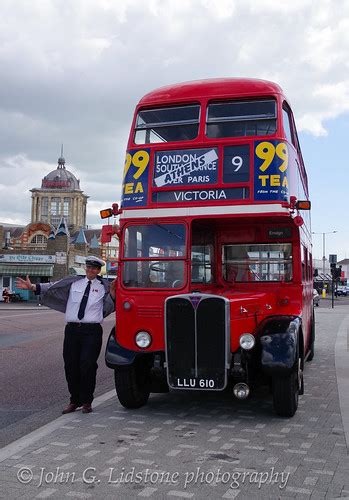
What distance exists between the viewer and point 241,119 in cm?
746

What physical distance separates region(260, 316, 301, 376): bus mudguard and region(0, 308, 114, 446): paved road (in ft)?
9.00

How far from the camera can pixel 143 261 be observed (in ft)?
23.6

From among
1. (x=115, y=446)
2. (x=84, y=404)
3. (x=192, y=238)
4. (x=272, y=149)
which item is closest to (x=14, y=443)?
(x=115, y=446)

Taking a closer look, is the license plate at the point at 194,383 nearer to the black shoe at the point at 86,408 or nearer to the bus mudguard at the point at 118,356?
the bus mudguard at the point at 118,356

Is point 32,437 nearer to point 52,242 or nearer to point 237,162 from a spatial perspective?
point 237,162

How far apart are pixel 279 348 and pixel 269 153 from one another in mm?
2435

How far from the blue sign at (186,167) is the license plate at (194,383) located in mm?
2459

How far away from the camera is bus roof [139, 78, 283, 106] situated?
761 cm

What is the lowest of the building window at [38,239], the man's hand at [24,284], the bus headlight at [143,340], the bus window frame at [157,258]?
the bus headlight at [143,340]

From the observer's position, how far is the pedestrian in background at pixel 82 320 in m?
7.04

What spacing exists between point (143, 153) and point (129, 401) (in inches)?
127

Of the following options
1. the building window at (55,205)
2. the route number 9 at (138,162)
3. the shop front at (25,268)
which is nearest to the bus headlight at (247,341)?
the route number 9 at (138,162)

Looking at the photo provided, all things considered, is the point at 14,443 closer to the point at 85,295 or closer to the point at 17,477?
the point at 17,477

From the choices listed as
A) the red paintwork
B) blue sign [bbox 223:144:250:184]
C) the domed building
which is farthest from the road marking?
the domed building
